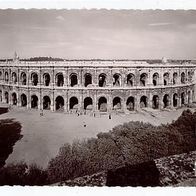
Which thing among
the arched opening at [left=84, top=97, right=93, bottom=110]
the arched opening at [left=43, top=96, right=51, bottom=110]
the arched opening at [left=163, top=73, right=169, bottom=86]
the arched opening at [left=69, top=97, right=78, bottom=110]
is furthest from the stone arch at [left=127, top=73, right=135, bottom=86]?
the arched opening at [left=43, top=96, right=51, bottom=110]

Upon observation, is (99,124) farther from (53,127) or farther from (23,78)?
(23,78)

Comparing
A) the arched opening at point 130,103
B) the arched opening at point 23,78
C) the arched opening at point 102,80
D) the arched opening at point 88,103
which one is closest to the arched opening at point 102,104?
the arched opening at point 88,103

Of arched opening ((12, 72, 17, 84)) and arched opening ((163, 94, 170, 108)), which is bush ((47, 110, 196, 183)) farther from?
arched opening ((12, 72, 17, 84))

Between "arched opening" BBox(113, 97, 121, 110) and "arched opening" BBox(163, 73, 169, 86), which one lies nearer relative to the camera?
"arched opening" BBox(113, 97, 121, 110)

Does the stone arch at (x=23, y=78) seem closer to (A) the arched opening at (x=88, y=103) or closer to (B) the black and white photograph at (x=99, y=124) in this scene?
(A) the arched opening at (x=88, y=103)

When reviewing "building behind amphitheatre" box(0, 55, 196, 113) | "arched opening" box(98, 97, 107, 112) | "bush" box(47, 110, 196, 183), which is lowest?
"bush" box(47, 110, 196, 183)

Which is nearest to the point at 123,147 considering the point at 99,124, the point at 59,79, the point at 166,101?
the point at 99,124
